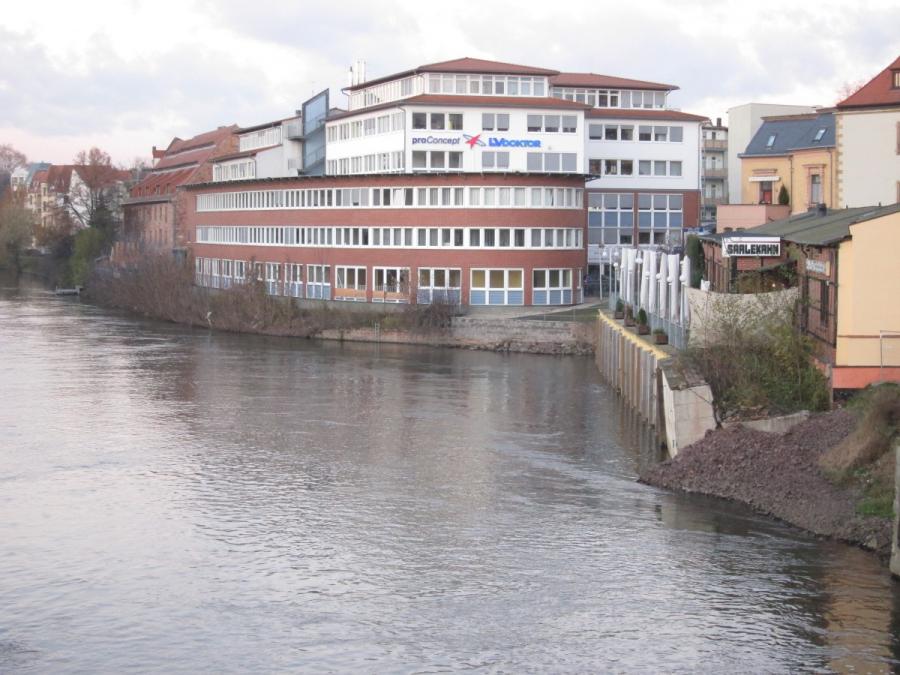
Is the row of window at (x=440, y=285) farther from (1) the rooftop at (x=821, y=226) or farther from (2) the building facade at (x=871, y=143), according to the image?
(1) the rooftop at (x=821, y=226)

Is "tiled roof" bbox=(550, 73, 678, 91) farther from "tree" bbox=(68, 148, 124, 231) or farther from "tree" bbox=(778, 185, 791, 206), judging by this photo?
"tree" bbox=(68, 148, 124, 231)

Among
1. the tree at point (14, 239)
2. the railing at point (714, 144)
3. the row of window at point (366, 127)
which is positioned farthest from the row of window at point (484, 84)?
the tree at point (14, 239)

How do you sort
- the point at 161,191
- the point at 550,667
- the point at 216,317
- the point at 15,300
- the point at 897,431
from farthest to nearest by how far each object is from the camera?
the point at 161,191
the point at 15,300
the point at 216,317
the point at 897,431
the point at 550,667

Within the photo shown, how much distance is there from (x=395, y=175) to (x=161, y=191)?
43.6 metres

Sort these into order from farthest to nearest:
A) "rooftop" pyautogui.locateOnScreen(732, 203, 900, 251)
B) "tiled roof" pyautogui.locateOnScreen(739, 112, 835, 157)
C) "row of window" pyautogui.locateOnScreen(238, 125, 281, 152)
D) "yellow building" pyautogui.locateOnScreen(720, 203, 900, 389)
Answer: "row of window" pyautogui.locateOnScreen(238, 125, 281, 152)
"tiled roof" pyautogui.locateOnScreen(739, 112, 835, 157)
"rooftop" pyautogui.locateOnScreen(732, 203, 900, 251)
"yellow building" pyautogui.locateOnScreen(720, 203, 900, 389)

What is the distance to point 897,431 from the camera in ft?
77.4

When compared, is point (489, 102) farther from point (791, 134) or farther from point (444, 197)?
point (791, 134)

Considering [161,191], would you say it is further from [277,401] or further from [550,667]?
[550,667]

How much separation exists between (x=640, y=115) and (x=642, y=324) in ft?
112

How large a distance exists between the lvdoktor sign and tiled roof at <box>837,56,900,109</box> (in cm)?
1260

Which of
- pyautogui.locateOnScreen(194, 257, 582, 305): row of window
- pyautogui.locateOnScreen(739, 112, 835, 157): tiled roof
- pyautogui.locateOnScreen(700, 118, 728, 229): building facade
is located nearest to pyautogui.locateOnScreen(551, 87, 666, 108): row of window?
pyautogui.locateOnScreen(739, 112, 835, 157): tiled roof

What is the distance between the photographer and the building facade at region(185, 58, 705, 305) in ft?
204

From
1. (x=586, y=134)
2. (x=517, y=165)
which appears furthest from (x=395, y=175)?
(x=586, y=134)

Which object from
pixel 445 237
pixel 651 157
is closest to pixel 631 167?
pixel 651 157
